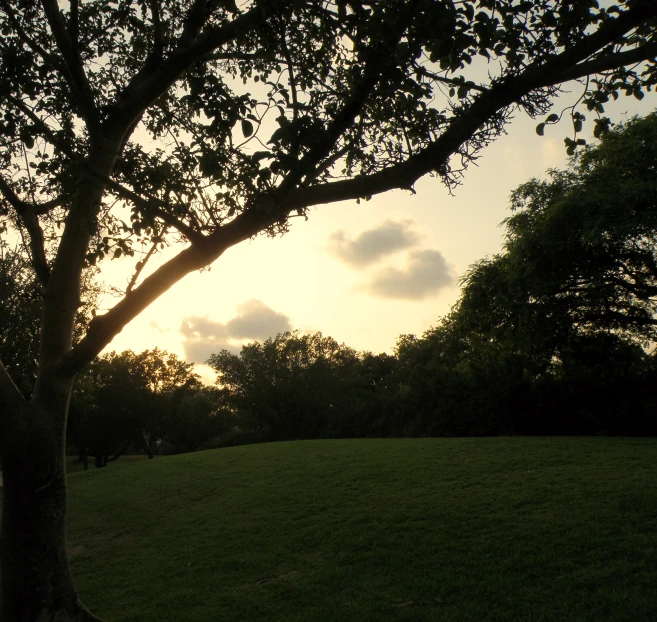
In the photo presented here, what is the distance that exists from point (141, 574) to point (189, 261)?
8.02 m

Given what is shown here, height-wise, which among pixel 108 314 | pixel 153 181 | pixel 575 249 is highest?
pixel 575 249

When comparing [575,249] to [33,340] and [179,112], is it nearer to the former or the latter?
[179,112]

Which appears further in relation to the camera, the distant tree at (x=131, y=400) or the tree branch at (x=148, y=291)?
the distant tree at (x=131, y=400)

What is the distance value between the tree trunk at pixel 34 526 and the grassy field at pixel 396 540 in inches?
104

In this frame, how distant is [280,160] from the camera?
183 inches

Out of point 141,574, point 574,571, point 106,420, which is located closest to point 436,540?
point 574,571

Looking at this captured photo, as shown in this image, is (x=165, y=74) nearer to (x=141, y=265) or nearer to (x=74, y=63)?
(x=74, y=63)

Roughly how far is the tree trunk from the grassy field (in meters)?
2.65

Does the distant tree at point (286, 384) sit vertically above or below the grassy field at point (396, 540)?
above

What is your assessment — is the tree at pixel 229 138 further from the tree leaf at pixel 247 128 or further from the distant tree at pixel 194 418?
the distant tree at pixel 194 418

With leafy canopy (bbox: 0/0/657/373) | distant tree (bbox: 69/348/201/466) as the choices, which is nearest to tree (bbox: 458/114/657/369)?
leafy canopy (bbox: 0/0/657/373)

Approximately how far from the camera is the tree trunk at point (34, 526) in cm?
600

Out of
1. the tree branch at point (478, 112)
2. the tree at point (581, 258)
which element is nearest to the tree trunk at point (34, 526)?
the tree branch at point (478, 112)

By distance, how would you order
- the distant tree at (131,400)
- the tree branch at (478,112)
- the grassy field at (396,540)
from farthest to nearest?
1. the distant tree at (131,400)
2. the grassy field at (396,540)
3. the tree branch at (478,112)
